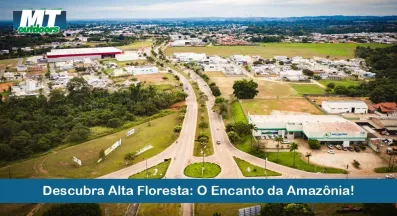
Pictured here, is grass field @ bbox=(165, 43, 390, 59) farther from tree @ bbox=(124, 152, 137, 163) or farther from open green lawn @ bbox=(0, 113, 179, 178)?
tree @ bbox=(124, 152, 137, 163)

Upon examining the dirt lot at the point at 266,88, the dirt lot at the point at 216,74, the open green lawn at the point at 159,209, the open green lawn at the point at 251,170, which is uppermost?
the dirt lot at the point at 216,74

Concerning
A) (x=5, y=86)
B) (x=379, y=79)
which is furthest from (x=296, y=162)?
(x=5, y=86)

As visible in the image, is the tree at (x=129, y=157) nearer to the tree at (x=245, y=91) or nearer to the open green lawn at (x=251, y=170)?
the open green lawn at (x=251, y=170)

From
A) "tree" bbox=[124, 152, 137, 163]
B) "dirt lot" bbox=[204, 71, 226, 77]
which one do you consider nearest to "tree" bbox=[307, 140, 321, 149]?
"tree" bbox=[124, 152, 137, 163]

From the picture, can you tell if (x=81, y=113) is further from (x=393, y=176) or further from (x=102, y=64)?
(x=102, y=64)

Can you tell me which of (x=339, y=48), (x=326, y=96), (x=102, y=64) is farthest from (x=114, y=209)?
(x=339, y=48)

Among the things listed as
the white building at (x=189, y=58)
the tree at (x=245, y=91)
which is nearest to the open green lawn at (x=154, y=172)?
the tree at (x=245, y=91)
